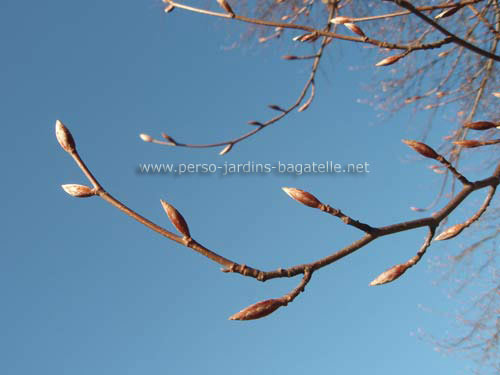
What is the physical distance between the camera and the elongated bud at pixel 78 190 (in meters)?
0.83

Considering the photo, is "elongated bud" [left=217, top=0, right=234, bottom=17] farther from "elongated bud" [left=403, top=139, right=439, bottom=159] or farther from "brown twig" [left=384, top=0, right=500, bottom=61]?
"elongated bud" [left=403, top=139, right=439, bottom=159]

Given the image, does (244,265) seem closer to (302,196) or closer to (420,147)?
(302,196)

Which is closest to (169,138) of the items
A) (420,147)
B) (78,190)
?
(78,190)

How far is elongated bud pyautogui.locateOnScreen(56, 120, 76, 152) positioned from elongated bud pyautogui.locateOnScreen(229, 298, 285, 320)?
0.38 metres

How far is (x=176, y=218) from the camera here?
2.60 feet

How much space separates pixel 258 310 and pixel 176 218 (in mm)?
190

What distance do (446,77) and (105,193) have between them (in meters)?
3.37

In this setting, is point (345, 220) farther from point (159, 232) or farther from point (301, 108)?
point (301, 108)

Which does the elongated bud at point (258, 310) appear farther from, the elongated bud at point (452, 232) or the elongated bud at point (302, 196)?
the elongated bud at point (452, 232)

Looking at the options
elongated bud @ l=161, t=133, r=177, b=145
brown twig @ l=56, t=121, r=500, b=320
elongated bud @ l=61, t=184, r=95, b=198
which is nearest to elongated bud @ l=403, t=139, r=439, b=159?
brown twig @ l=56, t=121, r=500, b=320

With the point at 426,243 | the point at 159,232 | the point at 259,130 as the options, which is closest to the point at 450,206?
the point at 426,243

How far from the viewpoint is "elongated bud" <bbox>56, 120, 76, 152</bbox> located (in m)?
0.83

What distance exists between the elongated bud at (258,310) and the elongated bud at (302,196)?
169 mm

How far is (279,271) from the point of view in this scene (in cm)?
80
